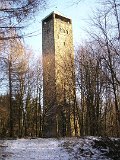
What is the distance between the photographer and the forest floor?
1400 cm

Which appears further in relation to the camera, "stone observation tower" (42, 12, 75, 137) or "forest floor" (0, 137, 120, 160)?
"stone observation tower" (42, 12, 75, 137)

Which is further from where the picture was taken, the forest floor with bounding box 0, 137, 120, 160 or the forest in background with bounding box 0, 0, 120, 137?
the forest in background with bounding box 0, 0, 120, 137

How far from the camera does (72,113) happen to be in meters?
35.3

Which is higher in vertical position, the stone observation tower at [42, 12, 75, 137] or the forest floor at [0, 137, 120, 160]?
the stone observation tower at [42, 12, 75, 137]

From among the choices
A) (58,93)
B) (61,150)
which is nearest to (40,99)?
(58,93)

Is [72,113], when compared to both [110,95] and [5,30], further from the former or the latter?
[5,30]

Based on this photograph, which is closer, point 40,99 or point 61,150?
point 61,150

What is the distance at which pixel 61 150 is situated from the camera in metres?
15.5

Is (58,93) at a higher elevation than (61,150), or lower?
higher

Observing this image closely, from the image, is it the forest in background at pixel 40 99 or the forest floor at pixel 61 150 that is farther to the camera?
the forest in background at pixel 40 99

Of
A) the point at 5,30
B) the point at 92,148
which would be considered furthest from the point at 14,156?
the point at 5,30

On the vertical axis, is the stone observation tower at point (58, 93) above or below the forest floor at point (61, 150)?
above

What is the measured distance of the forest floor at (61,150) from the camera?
14000mm

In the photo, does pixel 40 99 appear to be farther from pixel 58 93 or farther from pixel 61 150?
pixel 61 150
